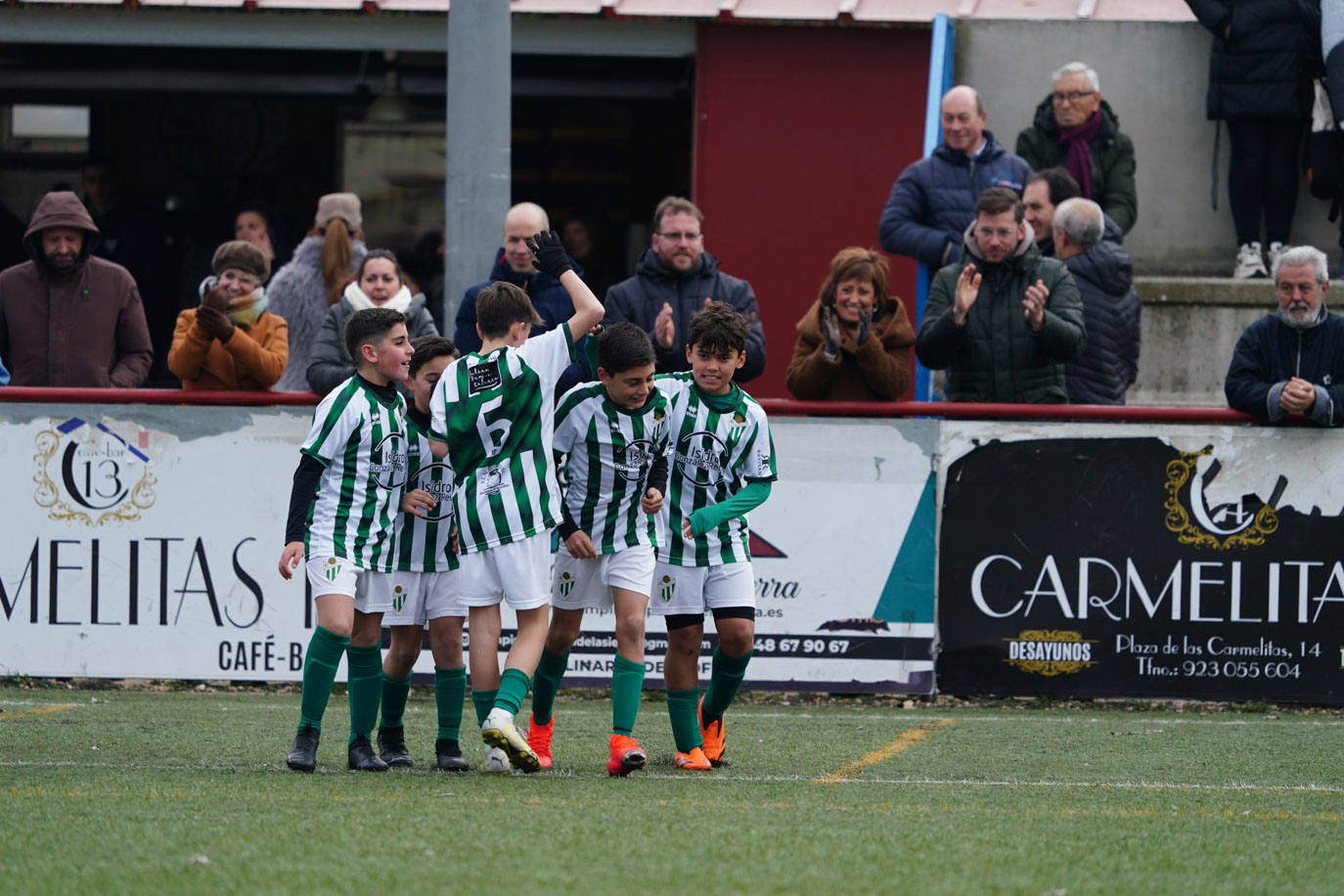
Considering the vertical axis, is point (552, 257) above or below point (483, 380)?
above

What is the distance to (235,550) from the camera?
9398 millimetres

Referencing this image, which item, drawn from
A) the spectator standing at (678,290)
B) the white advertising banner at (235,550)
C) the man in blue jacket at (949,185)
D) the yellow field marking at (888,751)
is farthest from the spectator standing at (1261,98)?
the yellow field marking at (888,751)

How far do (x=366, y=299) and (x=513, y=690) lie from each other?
11.2 feet

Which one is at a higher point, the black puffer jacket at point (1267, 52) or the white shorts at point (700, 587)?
the black puffer jacket at point (1267, 52)

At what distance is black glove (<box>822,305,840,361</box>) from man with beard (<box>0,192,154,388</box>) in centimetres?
358

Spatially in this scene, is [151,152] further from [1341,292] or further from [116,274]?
[1341,292]

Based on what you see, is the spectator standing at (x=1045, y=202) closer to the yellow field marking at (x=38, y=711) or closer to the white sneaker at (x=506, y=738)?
the white sneaker at (x=506, y=738)

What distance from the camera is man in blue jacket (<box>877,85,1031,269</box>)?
424 inches

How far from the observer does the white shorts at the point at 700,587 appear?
285 inches

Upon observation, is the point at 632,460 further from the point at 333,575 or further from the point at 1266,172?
the point at 1266,172

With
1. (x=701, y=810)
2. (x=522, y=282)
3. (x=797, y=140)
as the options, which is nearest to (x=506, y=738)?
(x=701, y=810)

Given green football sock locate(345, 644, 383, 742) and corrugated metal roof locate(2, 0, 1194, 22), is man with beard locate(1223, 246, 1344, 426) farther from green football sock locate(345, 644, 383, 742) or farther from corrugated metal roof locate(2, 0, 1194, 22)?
corrugated metal roof locate(2, 0, 1194, 22)

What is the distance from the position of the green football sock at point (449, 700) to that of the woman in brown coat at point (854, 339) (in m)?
2.99

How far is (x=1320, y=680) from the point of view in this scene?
30.4ft
